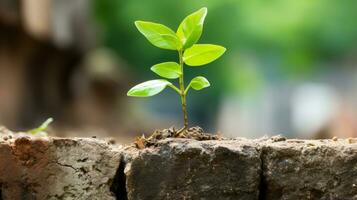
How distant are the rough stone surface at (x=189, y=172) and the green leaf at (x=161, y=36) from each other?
0.51 feet

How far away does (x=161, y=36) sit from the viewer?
1.45 meters

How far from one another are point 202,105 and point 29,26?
11.4m

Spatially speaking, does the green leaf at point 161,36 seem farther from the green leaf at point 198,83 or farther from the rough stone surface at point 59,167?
the rough stone surface at point 59,167

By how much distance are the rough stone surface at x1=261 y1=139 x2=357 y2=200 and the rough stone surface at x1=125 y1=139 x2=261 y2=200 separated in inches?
1.5

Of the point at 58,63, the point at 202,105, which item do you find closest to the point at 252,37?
the point at 202,105

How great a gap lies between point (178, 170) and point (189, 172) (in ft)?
0.05

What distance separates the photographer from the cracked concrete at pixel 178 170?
1385 mm

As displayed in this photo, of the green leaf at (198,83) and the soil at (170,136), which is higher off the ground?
the green leaf at (198,83)

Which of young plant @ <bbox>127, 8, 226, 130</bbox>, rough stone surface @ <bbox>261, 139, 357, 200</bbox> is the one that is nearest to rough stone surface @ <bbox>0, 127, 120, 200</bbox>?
young plant @ <bbox>127, 8, 226, 130</bbox>

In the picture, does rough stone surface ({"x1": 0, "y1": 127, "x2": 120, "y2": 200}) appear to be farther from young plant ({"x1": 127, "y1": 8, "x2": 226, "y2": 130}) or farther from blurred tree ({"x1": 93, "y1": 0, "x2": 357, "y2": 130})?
blurred tree ({"x1": 93, "y1": 0, "x2": 357, "y2": 130})

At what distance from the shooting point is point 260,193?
4.64 feet

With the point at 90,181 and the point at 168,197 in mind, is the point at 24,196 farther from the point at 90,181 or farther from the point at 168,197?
the point at 168,197

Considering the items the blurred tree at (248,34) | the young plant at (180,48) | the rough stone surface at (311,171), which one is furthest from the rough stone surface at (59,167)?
the blurred tree at (248,34)

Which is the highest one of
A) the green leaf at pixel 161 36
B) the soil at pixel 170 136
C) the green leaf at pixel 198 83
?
the green leaf at pixel 161 36
